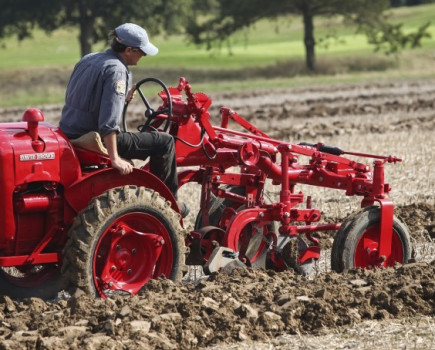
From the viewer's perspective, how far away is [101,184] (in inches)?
280

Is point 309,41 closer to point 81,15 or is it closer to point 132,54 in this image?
point 81,15

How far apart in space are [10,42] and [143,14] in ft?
A: 74.5

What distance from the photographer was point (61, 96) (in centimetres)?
3369

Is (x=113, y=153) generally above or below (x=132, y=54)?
below

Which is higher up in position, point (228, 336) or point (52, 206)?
point (52, 206)

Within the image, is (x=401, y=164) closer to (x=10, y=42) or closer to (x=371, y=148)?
(x=371, y=148)

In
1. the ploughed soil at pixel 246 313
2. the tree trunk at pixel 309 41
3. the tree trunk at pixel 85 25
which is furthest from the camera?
the tree trunk at pixel 85 25

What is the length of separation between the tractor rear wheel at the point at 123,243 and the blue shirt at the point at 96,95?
1.69 ft

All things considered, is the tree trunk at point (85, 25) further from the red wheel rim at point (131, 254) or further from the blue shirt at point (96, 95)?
the red wheel rim at point (131, 254)

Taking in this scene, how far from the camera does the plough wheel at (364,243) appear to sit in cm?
790

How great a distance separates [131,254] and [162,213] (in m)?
0.39

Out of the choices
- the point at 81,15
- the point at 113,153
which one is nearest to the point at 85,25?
the point at 81,15

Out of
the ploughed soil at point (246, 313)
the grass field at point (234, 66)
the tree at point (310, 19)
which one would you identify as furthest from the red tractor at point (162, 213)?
the tree at point (310, 19)

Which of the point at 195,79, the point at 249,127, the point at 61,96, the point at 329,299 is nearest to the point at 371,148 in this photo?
the point at 249,127
